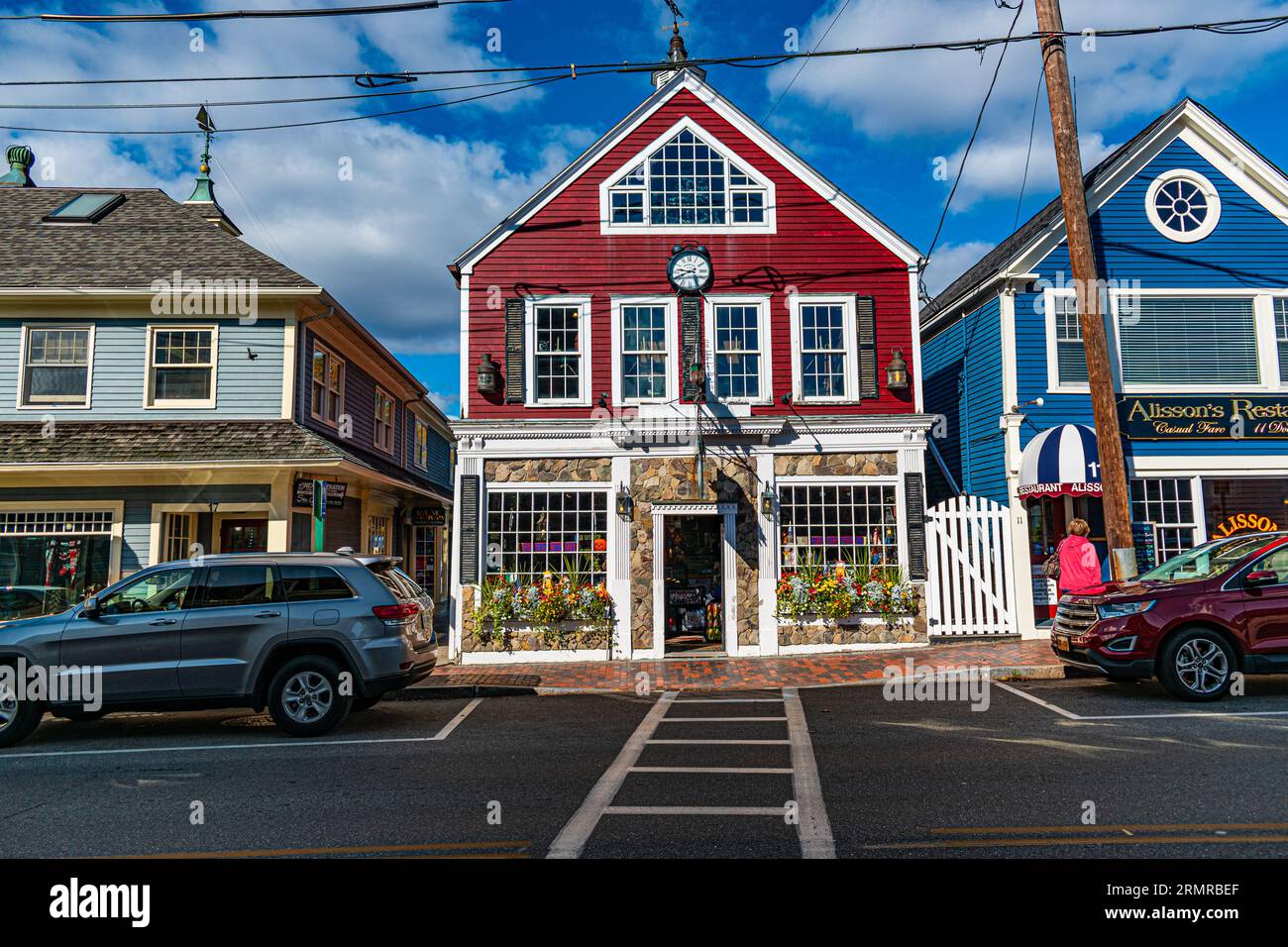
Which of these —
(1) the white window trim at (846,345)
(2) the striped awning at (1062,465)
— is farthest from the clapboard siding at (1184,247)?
(1) the white window trim at (846,345)

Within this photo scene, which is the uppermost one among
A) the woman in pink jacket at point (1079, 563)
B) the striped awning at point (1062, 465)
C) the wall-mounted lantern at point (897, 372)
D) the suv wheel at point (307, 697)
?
the wall-mounted lantern at point (897, 372)

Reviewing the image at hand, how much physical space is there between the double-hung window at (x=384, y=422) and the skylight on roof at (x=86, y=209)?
6.81 meters

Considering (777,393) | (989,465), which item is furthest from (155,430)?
(989,465)

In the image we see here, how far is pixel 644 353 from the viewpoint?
1489 cm

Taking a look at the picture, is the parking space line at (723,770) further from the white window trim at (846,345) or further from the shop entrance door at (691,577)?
the white window trim at (846,345)

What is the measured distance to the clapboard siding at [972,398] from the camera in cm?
1577

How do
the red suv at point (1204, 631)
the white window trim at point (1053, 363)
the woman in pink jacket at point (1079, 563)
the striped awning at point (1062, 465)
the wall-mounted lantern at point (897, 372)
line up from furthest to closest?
the white window trim at point (1053, 363) < the wall-mounted lantern at point (897, 372) < the striped awning at point (1062, 465) < the woman in pink jacket at point (1079, 563) < the red suv at point (1204, 631)

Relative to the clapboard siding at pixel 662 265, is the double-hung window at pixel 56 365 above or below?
below

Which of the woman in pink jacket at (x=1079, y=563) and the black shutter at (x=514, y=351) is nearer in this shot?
the woman in pink jacket at (x=1079, y=563)

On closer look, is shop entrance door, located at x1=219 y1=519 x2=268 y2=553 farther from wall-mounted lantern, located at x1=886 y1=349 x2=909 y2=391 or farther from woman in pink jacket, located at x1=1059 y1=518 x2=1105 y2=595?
woman in pink jacket, located at x1=1059 y1=518 x2=1105 y2=595

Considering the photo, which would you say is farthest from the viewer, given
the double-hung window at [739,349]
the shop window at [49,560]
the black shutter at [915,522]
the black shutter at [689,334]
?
the double-hung window at [739,349]

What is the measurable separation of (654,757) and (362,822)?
267 cm

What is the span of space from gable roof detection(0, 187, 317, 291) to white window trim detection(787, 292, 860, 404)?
8.54 meters

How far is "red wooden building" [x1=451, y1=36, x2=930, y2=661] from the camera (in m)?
14.2
